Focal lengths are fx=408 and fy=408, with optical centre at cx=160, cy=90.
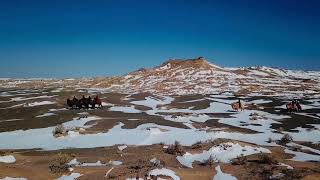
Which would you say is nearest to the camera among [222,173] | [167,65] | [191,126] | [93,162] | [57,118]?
[222,173]

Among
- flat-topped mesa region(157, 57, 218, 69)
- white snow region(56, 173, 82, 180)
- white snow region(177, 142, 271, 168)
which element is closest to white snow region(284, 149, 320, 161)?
white snow region(177, 142, 271, 168)

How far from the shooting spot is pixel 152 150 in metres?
24.5

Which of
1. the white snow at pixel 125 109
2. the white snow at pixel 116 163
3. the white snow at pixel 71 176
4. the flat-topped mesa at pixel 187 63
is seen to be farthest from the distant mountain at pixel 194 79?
the white snow at pixel 71 176

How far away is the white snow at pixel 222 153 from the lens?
2197cm

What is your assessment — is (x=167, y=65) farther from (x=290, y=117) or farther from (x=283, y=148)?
(x=283, y=148)

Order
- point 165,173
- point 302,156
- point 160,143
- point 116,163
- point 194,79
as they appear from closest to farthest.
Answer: point 165,173
point 116,163
point 302,156
point 160,143
point 194,79

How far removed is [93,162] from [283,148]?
40.0 ft

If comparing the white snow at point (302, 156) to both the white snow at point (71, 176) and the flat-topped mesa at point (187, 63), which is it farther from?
the flat-topped mesa at point (187, 63)

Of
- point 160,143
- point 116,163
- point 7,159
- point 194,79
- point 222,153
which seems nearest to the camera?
point 116,163

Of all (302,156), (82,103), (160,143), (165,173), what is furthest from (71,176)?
(82,103)

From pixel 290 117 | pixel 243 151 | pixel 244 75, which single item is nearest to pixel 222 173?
pixel 243 151

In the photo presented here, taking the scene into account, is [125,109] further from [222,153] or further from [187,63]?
[187,63]

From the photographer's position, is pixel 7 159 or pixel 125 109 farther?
pixel 125 109

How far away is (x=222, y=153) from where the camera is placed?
917 inches
